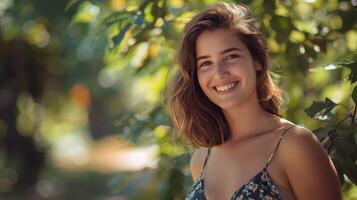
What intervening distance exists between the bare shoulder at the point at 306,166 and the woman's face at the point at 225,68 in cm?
20

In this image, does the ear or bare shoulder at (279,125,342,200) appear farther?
the ear

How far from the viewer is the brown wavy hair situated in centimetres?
251

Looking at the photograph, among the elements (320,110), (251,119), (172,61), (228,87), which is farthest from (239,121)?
(172,61)

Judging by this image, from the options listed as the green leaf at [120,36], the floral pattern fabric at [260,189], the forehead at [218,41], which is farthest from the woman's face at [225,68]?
the green leaf at [120,36]

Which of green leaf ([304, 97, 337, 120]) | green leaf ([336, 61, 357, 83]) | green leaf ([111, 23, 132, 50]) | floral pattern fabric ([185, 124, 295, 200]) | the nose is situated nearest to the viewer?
floral pattern fabric ([185, 124, 295, 200])

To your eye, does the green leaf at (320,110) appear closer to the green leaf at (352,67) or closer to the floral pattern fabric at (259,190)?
the green leaf at (352,67)

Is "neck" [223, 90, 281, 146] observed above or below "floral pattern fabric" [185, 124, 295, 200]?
above

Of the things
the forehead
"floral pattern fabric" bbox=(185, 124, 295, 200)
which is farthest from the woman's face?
"floral pattern fabric" bbox=(185, 124, 295, 200)

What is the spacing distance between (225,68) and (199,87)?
0.21m

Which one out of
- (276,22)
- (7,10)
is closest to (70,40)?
(7,10)

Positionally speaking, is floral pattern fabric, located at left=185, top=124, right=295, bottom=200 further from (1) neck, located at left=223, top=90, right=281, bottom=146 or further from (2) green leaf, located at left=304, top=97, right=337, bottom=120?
(2) green leaf, located at left=304, top=97, right=337, bottom=120

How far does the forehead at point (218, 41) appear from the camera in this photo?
8.09 feet

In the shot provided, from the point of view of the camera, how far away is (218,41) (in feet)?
8.11

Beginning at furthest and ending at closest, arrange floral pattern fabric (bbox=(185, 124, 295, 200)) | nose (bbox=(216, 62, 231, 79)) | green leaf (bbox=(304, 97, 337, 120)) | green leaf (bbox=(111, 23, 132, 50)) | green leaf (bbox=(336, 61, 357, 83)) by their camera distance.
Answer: green leaf (bbox=(111, 23, 132, 50)) < green leaf (bbox=(304, 97, 337, 120)) < green leaf (bbox=(336, 61, 357, 83)) < nose (bbox=(216, 62, 231, 79)) < floral pattern fabric (bbox=(185, 124, 295, 200))
